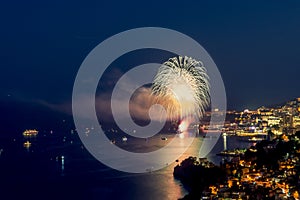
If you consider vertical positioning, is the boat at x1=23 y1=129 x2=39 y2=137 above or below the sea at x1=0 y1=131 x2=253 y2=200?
above

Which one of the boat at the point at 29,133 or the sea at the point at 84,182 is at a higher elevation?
the boat at the point at 29,133

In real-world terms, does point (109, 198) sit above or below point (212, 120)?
below

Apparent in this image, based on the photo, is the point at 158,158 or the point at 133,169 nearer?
the point at 133,169

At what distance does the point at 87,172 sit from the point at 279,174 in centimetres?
646

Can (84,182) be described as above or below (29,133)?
below

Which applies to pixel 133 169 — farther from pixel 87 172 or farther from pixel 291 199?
pixel 291 199

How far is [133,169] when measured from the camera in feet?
→ 38.6

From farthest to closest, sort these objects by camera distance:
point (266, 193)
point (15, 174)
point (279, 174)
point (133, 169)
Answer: point (15, 174), point (133, 169), point (279, 174), point (266, 193)

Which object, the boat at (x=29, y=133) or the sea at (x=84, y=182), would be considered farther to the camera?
the boat at (x=29, y=133)

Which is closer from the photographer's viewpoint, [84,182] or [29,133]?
[84,182]

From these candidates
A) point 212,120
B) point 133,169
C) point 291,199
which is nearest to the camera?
point 291,199

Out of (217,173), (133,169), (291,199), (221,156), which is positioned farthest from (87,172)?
(291,199)

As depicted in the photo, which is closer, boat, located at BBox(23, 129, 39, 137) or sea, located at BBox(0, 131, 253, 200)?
sea, located at BBox(0, 131, 253, 200)

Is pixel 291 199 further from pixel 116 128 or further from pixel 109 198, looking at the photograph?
pixel 116 128
